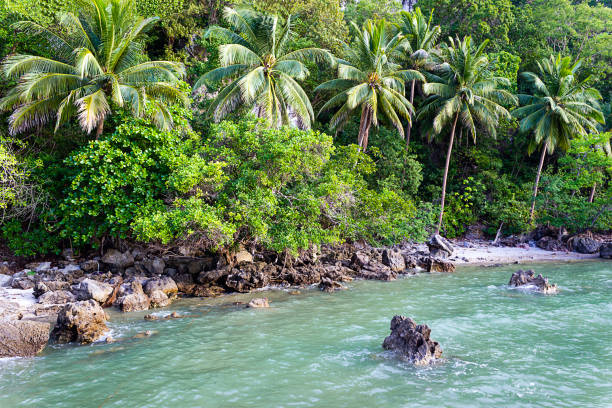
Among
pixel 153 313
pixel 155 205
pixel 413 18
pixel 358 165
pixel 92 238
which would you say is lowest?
pixel 153 313

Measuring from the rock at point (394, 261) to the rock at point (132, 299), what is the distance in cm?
1127

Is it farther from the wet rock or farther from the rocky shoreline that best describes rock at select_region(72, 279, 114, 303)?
the wet rock

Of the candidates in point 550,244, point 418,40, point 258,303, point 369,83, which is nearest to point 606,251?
point 550,244

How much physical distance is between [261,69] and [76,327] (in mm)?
14333

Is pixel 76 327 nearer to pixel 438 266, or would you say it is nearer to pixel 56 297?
pixel 56 297

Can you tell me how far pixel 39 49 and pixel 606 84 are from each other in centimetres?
3996

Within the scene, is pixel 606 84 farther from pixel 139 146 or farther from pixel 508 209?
pixel 139 146

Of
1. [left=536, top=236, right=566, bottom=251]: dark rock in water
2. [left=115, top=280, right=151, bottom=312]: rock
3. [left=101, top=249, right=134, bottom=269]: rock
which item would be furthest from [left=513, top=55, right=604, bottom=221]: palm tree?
[left=115, top=280, right=151, bottom=312]: rock

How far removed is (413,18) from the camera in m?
29.4

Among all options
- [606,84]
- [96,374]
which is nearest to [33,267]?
[96,374]

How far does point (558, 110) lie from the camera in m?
27.7

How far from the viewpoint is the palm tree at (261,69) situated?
19.9 meters

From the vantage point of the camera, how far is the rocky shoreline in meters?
10.1

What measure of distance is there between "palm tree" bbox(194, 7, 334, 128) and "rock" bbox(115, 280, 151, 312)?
29.2ft
